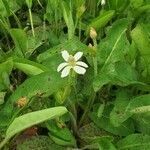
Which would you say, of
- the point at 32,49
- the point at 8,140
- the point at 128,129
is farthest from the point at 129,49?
the point at 8,140

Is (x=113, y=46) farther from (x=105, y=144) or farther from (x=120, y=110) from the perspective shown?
(x=105, y=144)

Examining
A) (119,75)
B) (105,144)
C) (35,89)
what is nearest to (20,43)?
(35,89)

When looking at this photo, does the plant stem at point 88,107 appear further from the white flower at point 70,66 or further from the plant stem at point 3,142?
the plant stem at point 3,142

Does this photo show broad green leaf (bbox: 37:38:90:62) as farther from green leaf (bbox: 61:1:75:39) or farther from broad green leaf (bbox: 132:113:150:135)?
broad green leaf (bbox: 132:113:150:135)

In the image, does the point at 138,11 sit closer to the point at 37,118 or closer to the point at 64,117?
the point at 64,117

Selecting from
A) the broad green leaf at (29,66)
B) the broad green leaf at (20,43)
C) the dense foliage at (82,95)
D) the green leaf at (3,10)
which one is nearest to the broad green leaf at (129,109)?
the dense foliage at (82,95)

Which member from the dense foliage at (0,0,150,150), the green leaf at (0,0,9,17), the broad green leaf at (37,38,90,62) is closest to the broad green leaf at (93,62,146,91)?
the dense foliage at (0,0,150,150)
